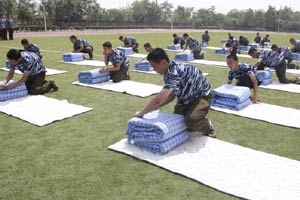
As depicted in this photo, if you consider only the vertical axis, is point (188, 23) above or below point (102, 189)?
above

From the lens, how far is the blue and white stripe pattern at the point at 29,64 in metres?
6.93

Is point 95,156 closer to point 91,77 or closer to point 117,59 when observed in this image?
point 91,77

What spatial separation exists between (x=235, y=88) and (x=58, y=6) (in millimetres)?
55701

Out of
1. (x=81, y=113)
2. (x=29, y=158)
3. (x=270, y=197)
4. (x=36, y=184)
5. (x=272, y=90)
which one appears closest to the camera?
(x=270, y=197)

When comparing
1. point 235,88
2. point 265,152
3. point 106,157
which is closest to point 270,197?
point 265,152

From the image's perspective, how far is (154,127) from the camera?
4.19 metres

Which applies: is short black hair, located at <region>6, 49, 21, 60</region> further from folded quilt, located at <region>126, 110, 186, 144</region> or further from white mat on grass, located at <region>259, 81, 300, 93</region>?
white mat on grass, located at <region>259, 81, 300, 93</region>

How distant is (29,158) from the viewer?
412cm

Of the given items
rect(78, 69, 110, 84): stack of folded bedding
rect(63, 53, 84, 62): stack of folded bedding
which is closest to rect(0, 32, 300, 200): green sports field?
rect(78, 69, 110, 84): stack of folded bedding

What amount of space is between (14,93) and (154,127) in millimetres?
4396

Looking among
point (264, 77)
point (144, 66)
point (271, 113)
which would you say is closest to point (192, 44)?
point (144, 66)

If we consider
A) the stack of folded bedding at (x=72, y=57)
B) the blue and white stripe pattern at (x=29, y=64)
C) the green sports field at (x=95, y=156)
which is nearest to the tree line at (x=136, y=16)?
the stack of folded bedding at (x=72, y=57)

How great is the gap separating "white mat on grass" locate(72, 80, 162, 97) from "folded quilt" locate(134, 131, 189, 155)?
A: 3.00m

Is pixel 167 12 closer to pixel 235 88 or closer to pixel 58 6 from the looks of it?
pixel 58 6
